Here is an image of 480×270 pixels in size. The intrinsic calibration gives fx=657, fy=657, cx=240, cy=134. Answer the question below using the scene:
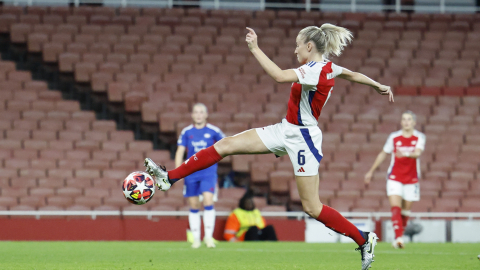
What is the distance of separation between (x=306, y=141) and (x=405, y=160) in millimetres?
4219

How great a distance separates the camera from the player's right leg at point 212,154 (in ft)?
16.5

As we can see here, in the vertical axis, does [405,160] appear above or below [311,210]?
above

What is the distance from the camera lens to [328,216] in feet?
16.7

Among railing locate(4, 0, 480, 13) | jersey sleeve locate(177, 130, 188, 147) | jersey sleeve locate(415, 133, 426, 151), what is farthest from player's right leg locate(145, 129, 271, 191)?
railing locate(4, 0, 480, 13)

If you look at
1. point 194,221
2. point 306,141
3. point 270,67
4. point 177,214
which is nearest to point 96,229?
point 177,214

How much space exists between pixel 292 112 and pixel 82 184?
7.25 metres

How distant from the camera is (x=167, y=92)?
1362cm

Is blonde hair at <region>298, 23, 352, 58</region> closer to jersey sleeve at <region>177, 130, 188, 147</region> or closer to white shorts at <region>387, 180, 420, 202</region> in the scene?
jersey sleeve at <region>177, 130, 188, 147</region>

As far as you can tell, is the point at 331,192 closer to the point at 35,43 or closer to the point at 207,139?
the point at 207,139

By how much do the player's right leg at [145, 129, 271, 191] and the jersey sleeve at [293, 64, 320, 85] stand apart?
59 cm

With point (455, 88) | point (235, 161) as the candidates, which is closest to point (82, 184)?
point (235, 161)

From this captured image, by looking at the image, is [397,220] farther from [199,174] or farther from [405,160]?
[199,174]

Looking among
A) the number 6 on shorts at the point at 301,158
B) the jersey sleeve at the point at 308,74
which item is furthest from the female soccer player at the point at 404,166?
the jersey sleeve at the point at 308,74

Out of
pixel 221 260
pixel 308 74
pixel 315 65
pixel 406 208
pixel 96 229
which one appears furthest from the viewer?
pixel 96 229
